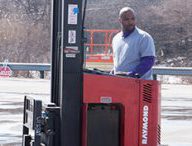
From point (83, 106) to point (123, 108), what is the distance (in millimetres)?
394

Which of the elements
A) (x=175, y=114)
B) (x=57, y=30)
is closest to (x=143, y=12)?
(x=175, y=114)

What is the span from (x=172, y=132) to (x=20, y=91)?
9.93 metres

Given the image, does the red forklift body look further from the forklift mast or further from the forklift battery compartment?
the forklift mast

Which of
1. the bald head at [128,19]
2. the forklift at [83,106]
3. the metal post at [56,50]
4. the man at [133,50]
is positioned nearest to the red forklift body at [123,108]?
the forklift at [83,106]

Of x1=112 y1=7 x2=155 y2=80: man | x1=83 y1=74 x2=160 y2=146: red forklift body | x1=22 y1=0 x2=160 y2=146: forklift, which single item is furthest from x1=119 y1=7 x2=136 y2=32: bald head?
x1=83 y1=74 x2=160 y2=146: red forklift body

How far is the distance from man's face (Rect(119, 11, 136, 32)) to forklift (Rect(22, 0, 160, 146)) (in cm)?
58

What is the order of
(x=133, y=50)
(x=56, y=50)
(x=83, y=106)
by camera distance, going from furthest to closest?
1. (x=133, y=50)
2. (x=56, y=50)
3. (x=83, y=106)

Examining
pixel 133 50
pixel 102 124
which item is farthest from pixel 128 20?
pixel 102 124

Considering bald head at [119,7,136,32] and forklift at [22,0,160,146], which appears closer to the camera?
forklift at [22,0,160,146]

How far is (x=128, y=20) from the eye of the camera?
6.71 metres

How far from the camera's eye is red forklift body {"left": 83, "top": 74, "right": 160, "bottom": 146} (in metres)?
6.18

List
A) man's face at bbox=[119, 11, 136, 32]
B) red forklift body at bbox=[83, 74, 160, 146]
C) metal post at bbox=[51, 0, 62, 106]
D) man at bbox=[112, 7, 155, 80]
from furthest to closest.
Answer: man's face at bbox=[119, 11, 136, 32]
man at bbox=[112, 7, 155, 80]
metal post at bbox=[51, 0, 62, 106]
red forklift body at bbox=[83, 74, 160, 146]

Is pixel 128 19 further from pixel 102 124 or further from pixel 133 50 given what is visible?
pixel 102 124

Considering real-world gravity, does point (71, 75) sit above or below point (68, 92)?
above
